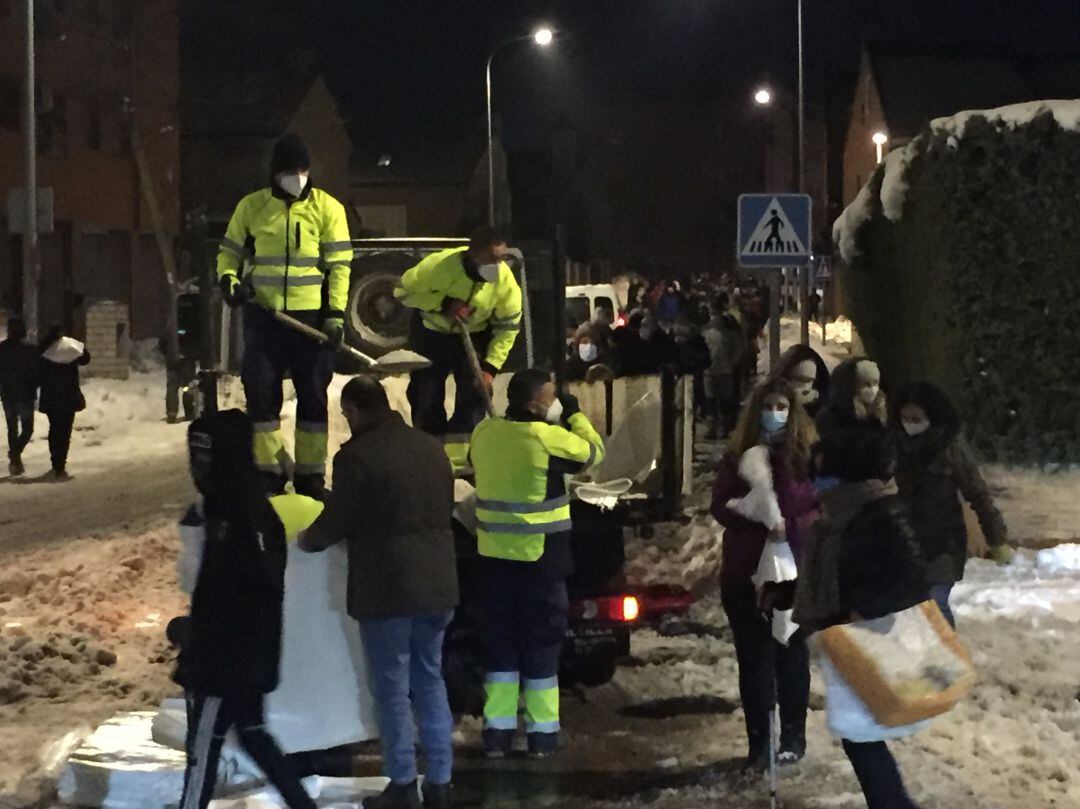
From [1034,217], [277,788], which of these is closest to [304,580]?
[277,788]

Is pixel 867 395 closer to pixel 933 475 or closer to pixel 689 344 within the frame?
pixel 933 475

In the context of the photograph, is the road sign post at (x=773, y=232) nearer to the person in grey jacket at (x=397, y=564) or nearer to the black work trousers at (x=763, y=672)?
the black work trousers at (x=763, y=672)

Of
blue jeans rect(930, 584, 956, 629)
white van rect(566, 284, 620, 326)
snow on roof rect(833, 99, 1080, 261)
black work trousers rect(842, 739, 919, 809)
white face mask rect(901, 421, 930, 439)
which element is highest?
snow on roof rect(833, 99, 1080, 261)

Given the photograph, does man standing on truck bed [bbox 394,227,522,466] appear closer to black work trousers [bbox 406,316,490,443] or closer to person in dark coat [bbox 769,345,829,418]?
black work trousers [bbox 406,316,490,443]

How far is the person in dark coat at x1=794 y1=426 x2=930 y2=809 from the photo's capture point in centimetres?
579

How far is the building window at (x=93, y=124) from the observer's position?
40469mm

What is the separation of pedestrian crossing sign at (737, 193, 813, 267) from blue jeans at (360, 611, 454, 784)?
21.7 feet

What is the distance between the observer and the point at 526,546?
24.3 ft

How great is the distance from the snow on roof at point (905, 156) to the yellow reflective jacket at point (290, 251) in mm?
6957

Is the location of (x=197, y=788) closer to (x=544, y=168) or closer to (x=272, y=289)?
(x=272, y=289)

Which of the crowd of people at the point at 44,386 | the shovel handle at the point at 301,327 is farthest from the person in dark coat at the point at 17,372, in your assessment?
the shovel handle at the point at 301,327

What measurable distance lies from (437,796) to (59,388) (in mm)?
12887

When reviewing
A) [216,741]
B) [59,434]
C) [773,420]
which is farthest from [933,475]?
[59,434]

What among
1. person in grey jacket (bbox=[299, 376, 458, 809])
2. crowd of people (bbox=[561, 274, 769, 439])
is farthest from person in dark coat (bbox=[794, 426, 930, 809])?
crowd of people (bbox=[561, 274, 769, 439])
